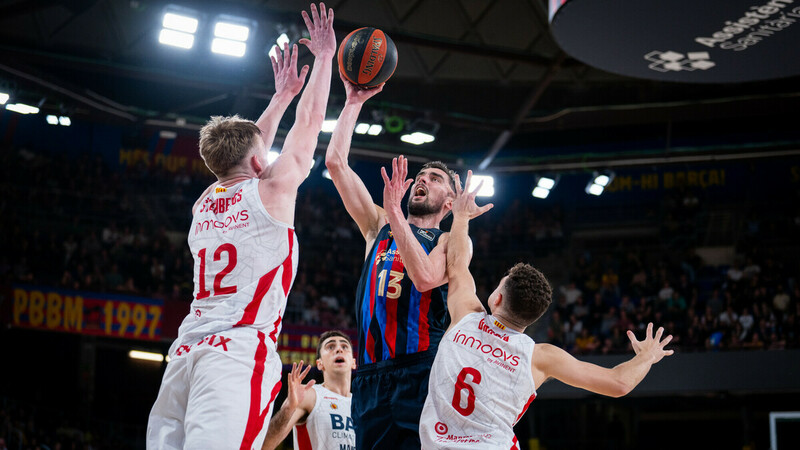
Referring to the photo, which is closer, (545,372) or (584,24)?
(545,372)

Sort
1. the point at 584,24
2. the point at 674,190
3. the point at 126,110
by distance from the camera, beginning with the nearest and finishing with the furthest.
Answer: the point at 584,24
the point at 126,110
the point at 674,190

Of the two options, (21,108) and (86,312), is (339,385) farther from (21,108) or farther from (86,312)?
(21,108)

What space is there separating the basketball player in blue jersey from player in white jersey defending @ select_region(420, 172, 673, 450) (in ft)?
1.02

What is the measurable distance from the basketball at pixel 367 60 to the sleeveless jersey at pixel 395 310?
3.72 feet

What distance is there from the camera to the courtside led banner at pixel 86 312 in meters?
16.5

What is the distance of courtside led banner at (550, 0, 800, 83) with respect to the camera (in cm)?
941

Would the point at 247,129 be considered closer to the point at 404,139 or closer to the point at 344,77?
the point at 344,77

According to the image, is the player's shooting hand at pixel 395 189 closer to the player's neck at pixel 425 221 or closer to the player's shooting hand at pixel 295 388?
the player's neck at pixel 425 221

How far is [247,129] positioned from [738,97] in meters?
16.9

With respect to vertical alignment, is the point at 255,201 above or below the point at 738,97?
below

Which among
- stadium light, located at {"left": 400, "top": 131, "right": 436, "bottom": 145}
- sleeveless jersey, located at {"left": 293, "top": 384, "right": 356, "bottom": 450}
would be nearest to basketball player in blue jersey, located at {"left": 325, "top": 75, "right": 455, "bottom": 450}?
sleeveless jersey, located at {"left": 293, "top": 384, "right": 356, "bottom": 450}

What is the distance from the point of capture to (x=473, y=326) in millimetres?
4434

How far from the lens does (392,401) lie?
183 inches

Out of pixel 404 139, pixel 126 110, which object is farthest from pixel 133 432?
pixel 404 139
